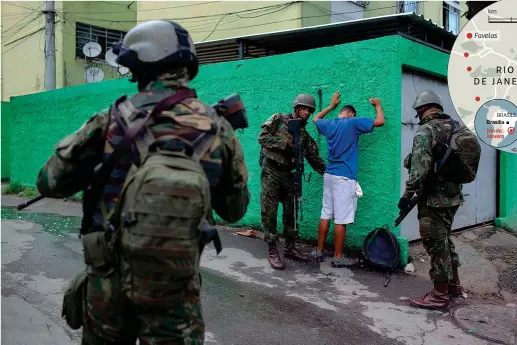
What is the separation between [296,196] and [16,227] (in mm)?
4139

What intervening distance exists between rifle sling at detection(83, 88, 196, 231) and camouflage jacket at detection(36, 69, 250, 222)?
33 millimetres

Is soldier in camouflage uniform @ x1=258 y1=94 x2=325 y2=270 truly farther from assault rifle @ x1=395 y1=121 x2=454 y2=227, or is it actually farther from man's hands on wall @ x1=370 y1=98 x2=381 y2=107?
assault rifle @ x1=395 y1=121 x2=454 y2=227

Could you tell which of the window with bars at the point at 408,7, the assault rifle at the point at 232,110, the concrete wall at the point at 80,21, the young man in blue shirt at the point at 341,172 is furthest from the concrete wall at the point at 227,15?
the assault rifle at the point at 232,110

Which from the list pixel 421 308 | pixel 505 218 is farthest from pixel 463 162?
pixel 505 218

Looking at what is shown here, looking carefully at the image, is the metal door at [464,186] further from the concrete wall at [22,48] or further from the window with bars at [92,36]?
the concrete wall at [22,48]

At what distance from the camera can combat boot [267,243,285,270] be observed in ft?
16.1

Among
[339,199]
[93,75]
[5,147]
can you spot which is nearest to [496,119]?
[339,199]

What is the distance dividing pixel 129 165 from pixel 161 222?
0.32 meters

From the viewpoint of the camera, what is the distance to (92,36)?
18.6 meters

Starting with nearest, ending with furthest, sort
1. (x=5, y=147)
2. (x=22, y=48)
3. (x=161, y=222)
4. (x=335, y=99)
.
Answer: (x=161, y=222), (x=335, y=99), (x=5, y=147), (x=22, y=48)

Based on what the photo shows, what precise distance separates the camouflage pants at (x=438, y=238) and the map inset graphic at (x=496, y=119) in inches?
65.3

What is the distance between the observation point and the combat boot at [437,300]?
4.02 m

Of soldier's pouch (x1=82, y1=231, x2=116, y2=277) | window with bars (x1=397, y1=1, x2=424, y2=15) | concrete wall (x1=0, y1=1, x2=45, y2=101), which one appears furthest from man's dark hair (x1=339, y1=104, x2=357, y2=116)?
concrete wall (x1=0, y1=1, x2=45, y2=101)

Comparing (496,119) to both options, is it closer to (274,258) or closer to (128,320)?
(274,258)
